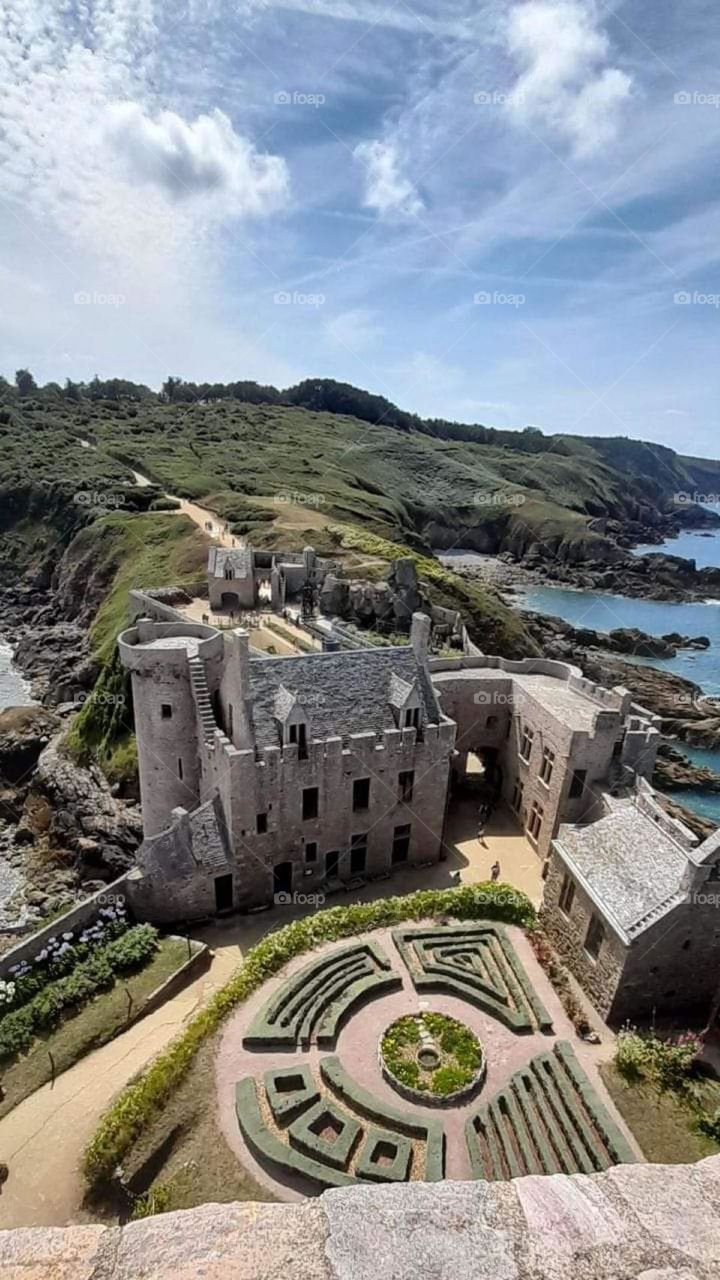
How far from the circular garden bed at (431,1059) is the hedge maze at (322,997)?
180 centimetres

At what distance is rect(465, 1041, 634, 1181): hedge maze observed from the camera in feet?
67.4

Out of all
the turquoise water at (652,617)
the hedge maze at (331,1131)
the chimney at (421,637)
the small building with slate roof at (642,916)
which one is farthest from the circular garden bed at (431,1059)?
the turquoise water at (652,617)

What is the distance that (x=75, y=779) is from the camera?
56.7 metres

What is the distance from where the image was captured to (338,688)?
115 feet

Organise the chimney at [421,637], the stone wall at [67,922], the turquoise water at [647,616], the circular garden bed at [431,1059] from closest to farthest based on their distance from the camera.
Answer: the circular garden bed at [431,1059] → the stone wall at [67,922] → the chimney at [421,637] → the turquoise water at [647,616]

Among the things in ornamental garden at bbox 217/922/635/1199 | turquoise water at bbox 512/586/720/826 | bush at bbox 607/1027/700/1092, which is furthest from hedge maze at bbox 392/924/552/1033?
turquoise water at bbox 512/586/720/826

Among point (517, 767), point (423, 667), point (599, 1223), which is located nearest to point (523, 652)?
point (517, 767)

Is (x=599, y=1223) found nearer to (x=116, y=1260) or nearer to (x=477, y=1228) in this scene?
(x=477, y=1228)

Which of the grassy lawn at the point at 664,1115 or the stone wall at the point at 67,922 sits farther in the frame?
the stone wall at the point at 67,922

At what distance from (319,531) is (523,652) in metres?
32.3

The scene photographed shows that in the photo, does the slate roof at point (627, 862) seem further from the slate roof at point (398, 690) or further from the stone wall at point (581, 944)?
the slate roof at point (398, 690)

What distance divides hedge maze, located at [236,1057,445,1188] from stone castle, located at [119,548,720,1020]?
31.3 ft

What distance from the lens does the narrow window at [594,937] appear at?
27281mm

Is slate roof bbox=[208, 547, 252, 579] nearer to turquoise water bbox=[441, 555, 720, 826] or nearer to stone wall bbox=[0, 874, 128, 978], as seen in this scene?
stone wall bbox=[0, 874, 128, 978]
